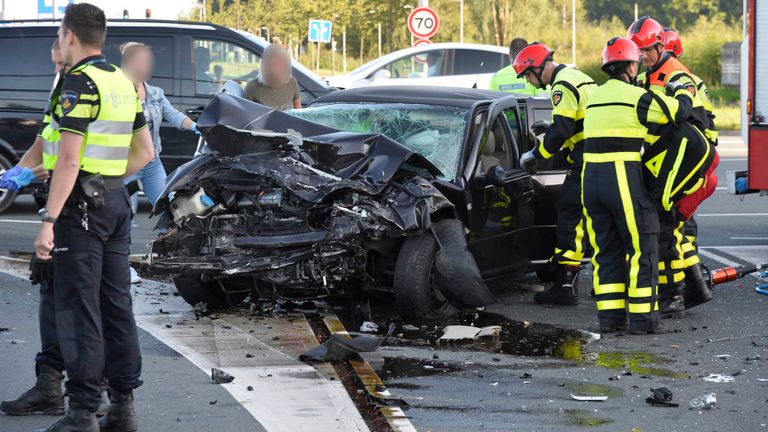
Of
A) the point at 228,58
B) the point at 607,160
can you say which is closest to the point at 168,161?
the point at 228,58

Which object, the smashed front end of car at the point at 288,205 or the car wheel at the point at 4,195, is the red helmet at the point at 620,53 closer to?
the smashed front end of car at the point at 288,205

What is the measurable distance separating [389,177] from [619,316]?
1.75m

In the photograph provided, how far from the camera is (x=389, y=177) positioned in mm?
8102

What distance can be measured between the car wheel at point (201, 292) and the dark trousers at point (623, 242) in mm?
2475

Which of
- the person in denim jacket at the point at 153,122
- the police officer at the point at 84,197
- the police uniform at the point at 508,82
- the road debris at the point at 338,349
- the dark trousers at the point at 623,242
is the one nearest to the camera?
the police officer at the point at 84,197

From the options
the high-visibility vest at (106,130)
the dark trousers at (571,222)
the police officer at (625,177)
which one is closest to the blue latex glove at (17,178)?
the high-visibility vest at (106,130)

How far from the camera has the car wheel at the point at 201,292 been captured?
8.54 meters

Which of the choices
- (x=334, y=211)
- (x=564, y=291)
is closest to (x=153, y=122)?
(x=334, y=211)

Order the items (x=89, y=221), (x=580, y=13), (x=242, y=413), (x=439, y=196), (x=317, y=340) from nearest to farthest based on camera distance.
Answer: (x=89, y=221), (x=242, y=413), (x=317, y=340), (x=439, y=196), (x=580, y=13)

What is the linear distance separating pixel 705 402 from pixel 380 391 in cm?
161

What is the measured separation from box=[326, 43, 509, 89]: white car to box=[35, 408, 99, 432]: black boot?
17.6m

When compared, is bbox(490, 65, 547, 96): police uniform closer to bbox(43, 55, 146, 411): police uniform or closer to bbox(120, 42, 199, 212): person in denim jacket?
bbox(120, 42, 199, 212): person in denim jacket

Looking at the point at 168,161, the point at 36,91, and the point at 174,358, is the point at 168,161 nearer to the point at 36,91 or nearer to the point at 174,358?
the point at 36,91

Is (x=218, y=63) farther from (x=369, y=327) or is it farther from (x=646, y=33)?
(x=369, y=327)
